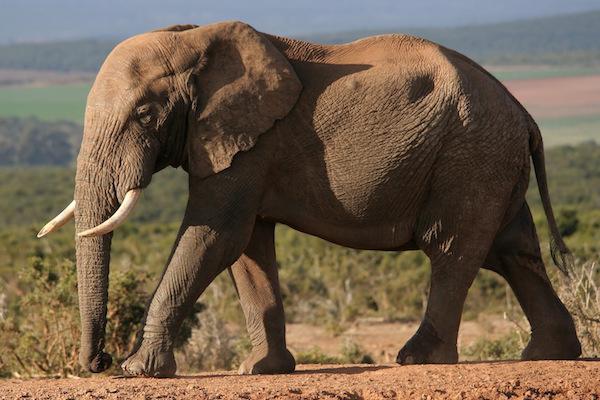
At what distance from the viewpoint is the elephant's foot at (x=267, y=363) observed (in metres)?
9.77

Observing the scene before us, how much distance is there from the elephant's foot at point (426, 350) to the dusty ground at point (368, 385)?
16 cm

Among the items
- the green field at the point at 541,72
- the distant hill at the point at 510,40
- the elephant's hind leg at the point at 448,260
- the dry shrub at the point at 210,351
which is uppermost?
the distant hill at the point at 510,40

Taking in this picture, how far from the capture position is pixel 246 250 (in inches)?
385

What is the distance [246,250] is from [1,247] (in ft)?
48.2

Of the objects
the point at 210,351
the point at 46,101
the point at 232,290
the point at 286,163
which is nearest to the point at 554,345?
the point at 286,163

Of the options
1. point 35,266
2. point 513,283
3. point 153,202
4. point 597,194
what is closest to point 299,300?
point 35,266

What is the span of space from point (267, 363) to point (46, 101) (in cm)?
17182

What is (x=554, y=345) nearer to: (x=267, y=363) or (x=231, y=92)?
(x=267, y=363)

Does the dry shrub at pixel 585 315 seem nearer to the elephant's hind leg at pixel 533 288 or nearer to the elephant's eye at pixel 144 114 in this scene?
the elephant's hind leg at pixel 533 288

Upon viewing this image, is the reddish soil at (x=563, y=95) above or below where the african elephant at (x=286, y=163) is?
above

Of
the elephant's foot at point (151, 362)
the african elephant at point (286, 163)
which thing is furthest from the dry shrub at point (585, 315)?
the elephant's foot at point (151, 362)

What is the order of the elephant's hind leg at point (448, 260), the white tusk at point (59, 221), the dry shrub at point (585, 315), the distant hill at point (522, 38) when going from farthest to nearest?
the distant hill at point (522, 38), the dry shrub at point (585, 315), the elephant's hind leg at point (448, 260), the white tusk at point (59, 221)

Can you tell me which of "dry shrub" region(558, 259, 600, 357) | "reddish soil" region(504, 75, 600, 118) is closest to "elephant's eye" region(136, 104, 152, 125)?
"dry shrub" region(558, 259, 600, 357)

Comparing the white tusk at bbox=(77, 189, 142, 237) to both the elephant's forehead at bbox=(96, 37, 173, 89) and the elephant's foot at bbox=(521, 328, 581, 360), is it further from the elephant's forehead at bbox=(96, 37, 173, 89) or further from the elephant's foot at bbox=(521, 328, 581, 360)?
the elephant's foot at bbox=(521, 328, 581, 360)
